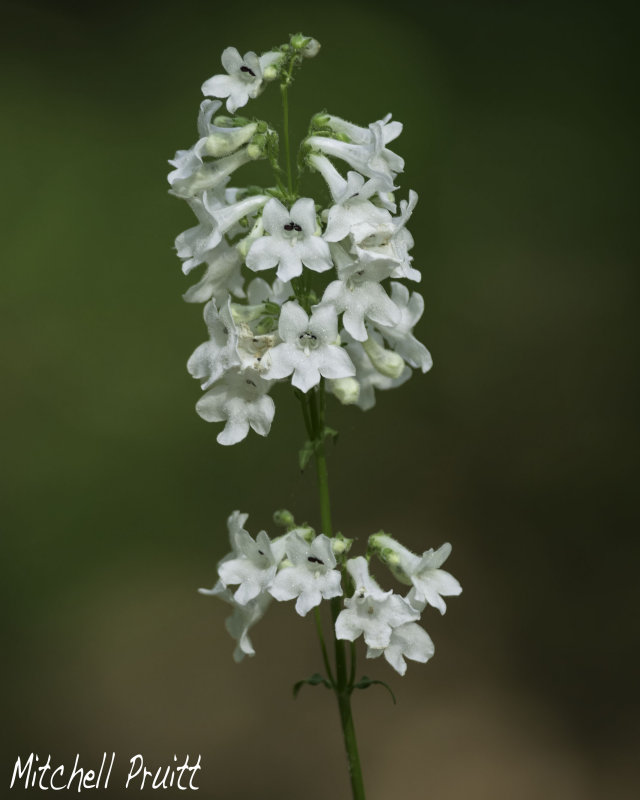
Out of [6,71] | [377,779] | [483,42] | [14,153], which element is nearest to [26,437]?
[14,153]

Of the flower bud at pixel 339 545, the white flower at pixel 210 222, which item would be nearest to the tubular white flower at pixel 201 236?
the white flower at pixel 210 222

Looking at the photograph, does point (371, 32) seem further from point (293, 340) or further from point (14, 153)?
point (293, 340)

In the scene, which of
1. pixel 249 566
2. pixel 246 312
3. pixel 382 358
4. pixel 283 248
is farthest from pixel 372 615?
pixel 283 248

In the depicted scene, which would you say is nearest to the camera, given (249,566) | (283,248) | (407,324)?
(283,248)

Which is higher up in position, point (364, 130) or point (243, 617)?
Answer: point (364, 130)

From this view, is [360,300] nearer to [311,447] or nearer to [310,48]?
[311,447]

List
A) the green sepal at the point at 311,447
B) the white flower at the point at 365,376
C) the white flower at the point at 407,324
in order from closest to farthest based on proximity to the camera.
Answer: the green sepal at the point at 311,447
the white flower at the point at 407,324
the white flower at the point at 365,376

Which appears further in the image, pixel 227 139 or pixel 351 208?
pixel 227 139

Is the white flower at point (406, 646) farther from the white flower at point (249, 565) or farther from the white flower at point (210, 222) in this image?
the white flower at point (210, 222)
